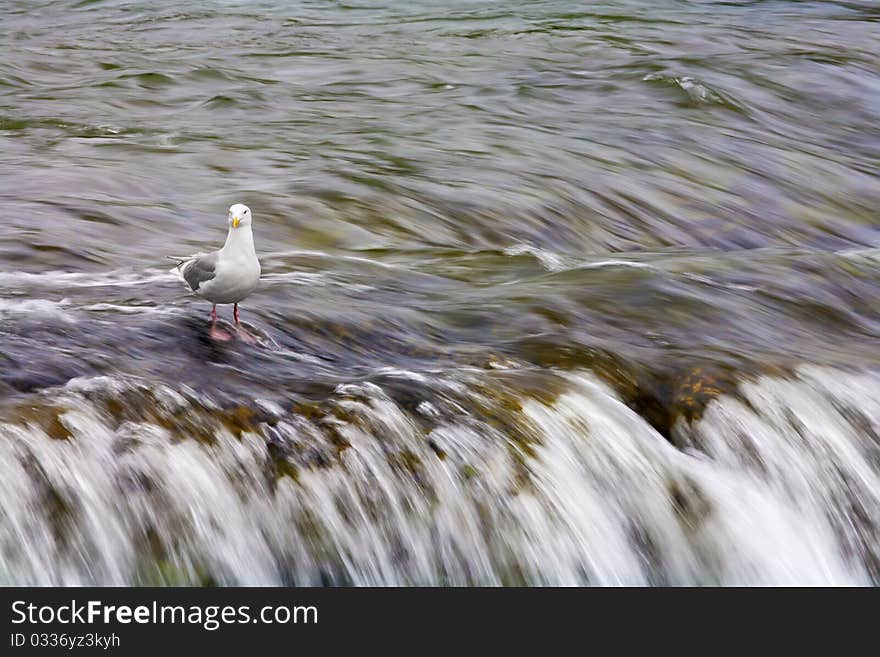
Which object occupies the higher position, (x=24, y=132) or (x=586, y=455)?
(x=586, y=455)

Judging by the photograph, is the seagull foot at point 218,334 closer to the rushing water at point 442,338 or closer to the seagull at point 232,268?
the rushing water at point 442,338

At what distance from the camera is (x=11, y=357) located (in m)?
5.72

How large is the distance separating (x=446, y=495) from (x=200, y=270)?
4.51 ft

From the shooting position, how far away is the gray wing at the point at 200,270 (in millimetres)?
5930

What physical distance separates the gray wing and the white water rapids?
1.86 feet

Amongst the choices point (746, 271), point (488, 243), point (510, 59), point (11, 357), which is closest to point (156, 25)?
point (510, 59)

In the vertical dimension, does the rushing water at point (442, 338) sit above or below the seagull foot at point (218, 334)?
below

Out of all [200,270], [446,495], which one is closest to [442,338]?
[200,270]

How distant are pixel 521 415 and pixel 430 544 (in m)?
0.69

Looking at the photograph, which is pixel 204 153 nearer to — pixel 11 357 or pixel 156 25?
pixel 11 357

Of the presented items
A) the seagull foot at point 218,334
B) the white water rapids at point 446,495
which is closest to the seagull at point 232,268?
the seagull foot at point 218,334

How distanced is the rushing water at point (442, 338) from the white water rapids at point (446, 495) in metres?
0.01

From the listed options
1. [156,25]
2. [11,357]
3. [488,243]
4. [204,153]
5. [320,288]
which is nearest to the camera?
[11,357]

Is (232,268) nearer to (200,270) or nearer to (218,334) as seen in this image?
(200,270)
